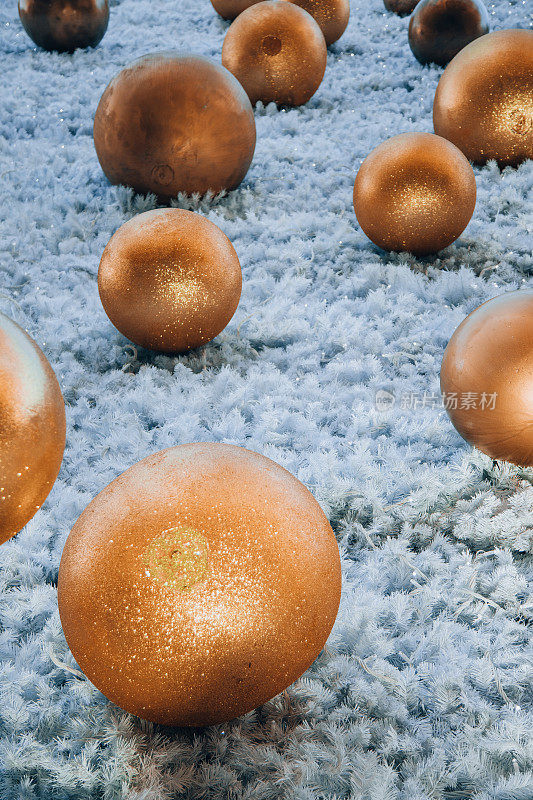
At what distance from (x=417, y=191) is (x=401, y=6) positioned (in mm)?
3431

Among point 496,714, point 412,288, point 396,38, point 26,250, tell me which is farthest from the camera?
point 396,38

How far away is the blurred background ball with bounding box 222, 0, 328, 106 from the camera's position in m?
3.68

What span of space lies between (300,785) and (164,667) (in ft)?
1.09

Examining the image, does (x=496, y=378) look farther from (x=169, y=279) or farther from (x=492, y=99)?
(x=492, y=99)

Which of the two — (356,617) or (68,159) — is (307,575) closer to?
(356,617)

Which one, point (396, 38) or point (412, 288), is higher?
point (396, 38)

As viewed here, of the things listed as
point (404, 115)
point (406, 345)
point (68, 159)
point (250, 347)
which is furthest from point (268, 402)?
point (404, 115)

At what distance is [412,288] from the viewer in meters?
2.52

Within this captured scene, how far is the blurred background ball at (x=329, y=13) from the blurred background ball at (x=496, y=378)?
3.58 metres

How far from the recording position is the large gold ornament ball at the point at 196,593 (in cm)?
103

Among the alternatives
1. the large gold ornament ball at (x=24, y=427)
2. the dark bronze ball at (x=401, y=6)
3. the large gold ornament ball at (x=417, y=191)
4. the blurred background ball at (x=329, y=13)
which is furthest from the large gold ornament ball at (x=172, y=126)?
the dark bronze ball at (x=401, y=6)

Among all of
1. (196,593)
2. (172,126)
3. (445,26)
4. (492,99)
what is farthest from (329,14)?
(196,593)

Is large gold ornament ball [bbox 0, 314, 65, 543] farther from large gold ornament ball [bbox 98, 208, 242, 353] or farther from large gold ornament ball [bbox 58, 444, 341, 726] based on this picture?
large gold ornament ball [bbox 98, 208, 242, 353]

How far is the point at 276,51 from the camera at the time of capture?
12.1 feet
